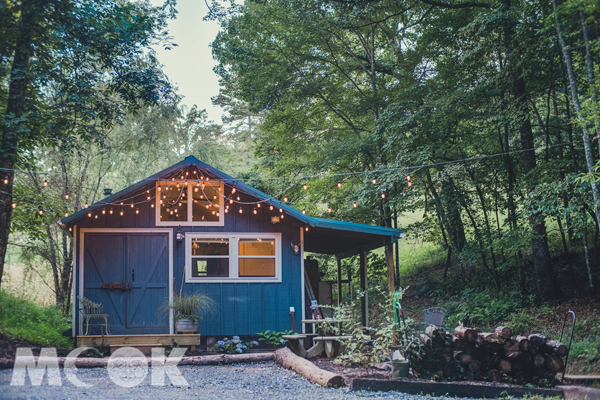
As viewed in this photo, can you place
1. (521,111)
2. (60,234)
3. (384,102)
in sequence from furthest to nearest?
(60,234)
(384,102)
(521,111)

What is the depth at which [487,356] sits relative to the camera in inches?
231

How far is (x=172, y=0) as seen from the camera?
35.2 ft

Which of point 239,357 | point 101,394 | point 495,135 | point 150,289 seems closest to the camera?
point 101,394

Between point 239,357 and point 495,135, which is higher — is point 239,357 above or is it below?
below

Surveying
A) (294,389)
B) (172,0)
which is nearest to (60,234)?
(172,0)

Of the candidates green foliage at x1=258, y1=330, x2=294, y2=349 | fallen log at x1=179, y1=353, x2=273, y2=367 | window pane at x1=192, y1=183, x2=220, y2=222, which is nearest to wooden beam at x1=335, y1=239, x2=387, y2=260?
green foliage at x1=258, y1=330, x2=294, y2=349

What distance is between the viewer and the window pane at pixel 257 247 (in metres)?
9.55

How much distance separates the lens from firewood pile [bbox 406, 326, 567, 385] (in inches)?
224

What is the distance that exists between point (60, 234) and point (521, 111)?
510 inches

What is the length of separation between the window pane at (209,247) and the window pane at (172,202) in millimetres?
549

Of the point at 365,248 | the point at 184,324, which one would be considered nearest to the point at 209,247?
the point at 184,324

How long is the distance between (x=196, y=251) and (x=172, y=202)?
1064mm

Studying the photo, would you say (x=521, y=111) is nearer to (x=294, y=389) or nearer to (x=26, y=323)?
(x=294, y=389)

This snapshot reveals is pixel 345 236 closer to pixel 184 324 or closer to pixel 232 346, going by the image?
pixel 232 346
